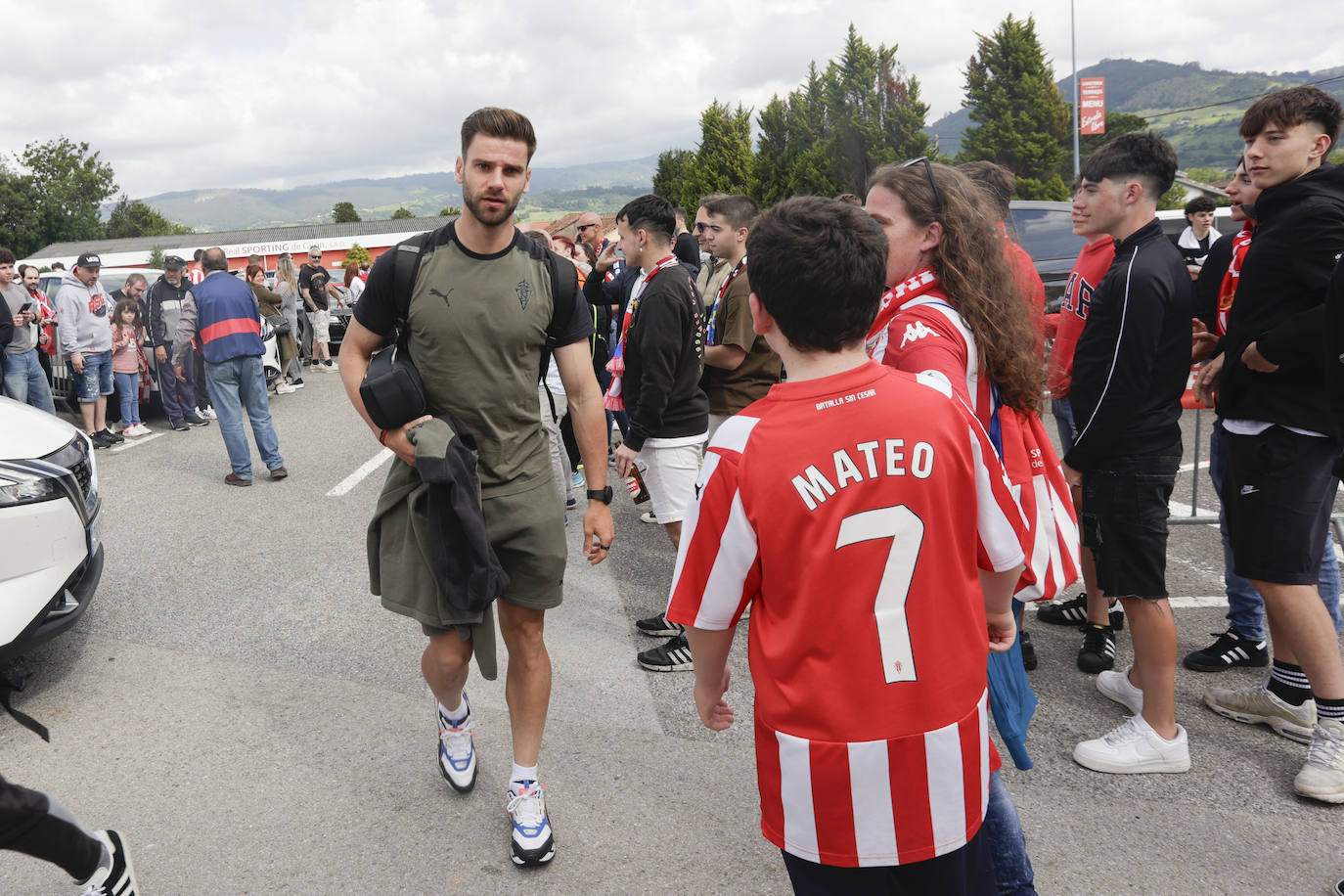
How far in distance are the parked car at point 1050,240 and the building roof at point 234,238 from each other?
74958mm

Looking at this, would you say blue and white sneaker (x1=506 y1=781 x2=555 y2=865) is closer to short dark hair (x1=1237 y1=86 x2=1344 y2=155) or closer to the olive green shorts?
the olive green shorts

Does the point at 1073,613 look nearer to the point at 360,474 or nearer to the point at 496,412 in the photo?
Result: the point at 496,412

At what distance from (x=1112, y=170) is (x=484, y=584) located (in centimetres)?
259

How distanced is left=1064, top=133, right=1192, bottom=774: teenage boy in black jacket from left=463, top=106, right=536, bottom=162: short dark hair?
2014 mm

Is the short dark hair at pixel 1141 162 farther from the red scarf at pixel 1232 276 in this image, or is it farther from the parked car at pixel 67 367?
the parked car at pixel 67 367

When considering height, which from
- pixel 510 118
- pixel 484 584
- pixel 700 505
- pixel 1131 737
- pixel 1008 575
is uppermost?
pixel 510 118

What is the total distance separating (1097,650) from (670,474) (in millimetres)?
2028

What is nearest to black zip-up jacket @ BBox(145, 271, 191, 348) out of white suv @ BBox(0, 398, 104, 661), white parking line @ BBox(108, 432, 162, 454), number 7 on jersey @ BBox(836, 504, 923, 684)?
white parking line @ BBox(108, 432, 162, 454)

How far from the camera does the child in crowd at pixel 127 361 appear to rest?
955cm

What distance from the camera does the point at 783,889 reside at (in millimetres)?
2580

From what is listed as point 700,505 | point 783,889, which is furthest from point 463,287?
point 783,889

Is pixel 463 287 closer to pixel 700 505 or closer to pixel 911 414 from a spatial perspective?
pixel 700 505

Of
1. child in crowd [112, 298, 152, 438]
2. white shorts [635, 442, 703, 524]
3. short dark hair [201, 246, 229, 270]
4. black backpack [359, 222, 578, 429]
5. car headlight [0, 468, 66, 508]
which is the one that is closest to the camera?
black backpack [359, 222, 578, 429]

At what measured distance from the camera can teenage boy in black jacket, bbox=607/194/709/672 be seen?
13.5 ft
